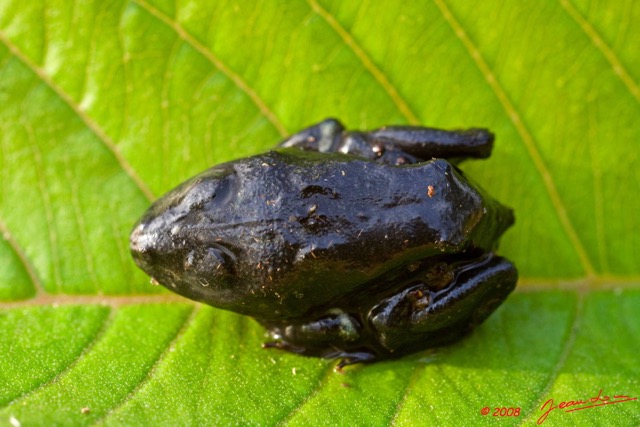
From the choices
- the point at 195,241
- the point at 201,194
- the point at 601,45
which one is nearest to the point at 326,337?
the point at 195,241

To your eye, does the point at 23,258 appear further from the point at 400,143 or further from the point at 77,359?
the point at 400,143

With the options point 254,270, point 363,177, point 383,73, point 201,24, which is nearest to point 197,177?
point 254,270

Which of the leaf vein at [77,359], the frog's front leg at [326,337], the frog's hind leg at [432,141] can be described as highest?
the leaf vein at [77,359]

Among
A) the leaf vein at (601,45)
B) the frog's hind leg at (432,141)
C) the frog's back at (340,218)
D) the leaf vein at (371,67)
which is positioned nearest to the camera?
the frog's back at (340,218)

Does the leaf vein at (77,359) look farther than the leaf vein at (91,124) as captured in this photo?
No

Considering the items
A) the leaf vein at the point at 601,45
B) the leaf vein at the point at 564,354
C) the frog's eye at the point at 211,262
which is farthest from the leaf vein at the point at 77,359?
the leaf vein at the point at 601,45

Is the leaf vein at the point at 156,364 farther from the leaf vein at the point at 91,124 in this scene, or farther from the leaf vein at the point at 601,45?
the leaf vein at the point at 601,45
